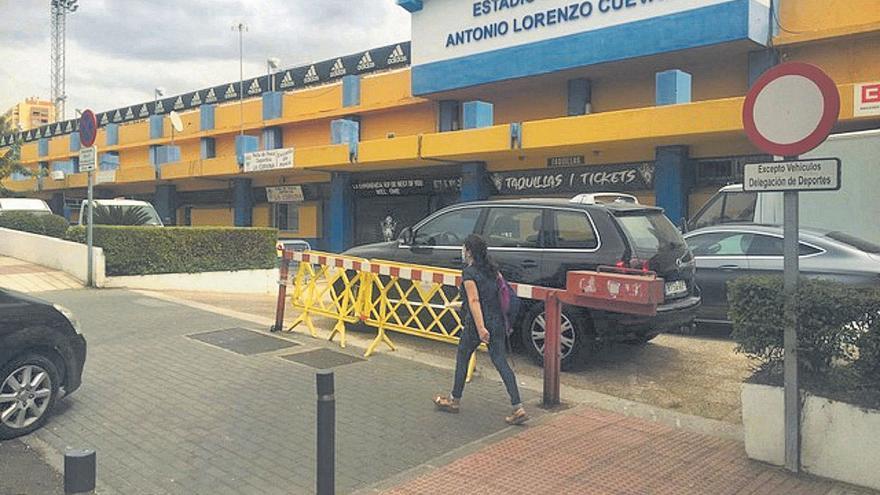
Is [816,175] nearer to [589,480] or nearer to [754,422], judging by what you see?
[754,422]

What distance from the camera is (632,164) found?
57.9ft

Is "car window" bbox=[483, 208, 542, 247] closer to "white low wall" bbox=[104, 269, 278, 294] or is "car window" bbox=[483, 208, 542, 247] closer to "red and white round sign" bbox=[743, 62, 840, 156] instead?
"red and white round sign" bbox=[743, 62, 840, 156]

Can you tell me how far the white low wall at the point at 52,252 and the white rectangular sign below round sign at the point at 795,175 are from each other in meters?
12.1

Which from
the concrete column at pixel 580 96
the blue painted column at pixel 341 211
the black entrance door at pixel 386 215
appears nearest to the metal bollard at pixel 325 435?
the concrete column at pixel 580 96

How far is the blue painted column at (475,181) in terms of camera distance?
2033cm

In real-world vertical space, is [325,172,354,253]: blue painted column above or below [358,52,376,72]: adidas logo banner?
below

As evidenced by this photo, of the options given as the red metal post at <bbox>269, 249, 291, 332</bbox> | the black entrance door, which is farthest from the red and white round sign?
the black entrance door

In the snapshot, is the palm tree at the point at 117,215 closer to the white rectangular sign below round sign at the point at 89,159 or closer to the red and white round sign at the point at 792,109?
the white rectangular sign below round sign at the point at 89,159

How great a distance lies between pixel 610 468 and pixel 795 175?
225cm

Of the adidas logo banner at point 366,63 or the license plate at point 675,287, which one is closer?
the license plate at point 675,287

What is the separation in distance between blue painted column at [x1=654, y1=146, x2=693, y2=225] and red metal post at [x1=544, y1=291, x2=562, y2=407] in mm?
11399

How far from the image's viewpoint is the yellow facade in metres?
14.7

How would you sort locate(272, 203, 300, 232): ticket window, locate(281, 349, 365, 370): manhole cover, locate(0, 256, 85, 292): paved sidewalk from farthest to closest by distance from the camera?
locate(272, 203, 300, 232): ticket window < locate(0, 256, 85, 292): paved sidewalk < locate(281, 349, 365, 370): manhole cover

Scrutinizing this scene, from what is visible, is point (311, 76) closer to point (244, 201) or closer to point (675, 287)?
point (244, 201)
